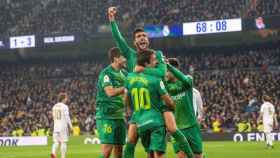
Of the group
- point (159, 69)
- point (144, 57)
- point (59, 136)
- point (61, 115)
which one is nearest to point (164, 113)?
point (159, 69)

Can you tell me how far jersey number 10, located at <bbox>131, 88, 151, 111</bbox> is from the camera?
33.6 feet

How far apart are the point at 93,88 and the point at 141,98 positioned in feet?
120

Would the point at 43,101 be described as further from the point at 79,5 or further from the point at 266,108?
the point at 266,108

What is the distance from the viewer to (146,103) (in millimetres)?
10281

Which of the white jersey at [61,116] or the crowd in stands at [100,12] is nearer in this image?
the white jersey at [61,116]

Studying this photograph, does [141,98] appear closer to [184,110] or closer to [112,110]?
[184,110]

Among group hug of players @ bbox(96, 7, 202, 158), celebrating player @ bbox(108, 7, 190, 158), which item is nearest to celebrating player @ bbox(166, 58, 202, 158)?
group hug of players @ bbox(96, 7, 202, 158)

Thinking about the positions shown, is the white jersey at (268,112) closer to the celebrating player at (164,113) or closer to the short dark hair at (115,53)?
the short dark hair at (115,53)

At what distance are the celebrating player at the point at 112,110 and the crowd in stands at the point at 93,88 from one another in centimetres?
2386

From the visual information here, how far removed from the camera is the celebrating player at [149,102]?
33.5 ft

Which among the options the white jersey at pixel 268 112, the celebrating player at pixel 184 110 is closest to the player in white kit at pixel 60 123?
the white jersey at pixel 268 112

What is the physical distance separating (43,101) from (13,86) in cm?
423

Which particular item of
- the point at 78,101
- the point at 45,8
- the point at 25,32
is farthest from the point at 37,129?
the point at 45,8

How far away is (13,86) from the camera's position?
5059cm
